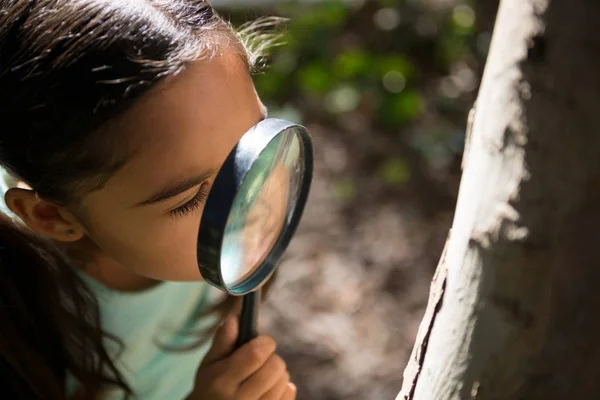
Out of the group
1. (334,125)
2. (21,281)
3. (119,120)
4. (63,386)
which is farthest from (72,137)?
(334,125)

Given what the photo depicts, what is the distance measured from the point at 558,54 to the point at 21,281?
37.4 inches

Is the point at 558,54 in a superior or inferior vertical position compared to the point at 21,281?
superior

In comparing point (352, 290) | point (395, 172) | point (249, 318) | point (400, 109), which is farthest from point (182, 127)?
point (400, 109)

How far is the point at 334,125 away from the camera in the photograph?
2814 mm

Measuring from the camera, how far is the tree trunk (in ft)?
1.77

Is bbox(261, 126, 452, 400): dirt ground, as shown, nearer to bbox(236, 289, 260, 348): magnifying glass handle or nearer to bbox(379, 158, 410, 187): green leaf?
bbox(379, 158, 410, 187): green leaf

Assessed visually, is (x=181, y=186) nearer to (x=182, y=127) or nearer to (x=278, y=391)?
(x=182, y=127)

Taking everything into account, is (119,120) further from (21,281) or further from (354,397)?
(354,397)

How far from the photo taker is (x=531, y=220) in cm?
58

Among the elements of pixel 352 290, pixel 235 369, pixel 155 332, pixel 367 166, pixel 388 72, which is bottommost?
pixel 352 290

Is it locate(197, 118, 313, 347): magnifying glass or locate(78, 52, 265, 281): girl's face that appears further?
locate(78, 52, 265, 281): girl's face

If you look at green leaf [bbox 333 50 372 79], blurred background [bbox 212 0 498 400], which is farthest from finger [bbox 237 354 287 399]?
green leaf [bbox 333 50 372 79]

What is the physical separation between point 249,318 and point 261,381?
12 cm

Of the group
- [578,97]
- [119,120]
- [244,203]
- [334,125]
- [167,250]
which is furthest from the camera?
[334,125]
